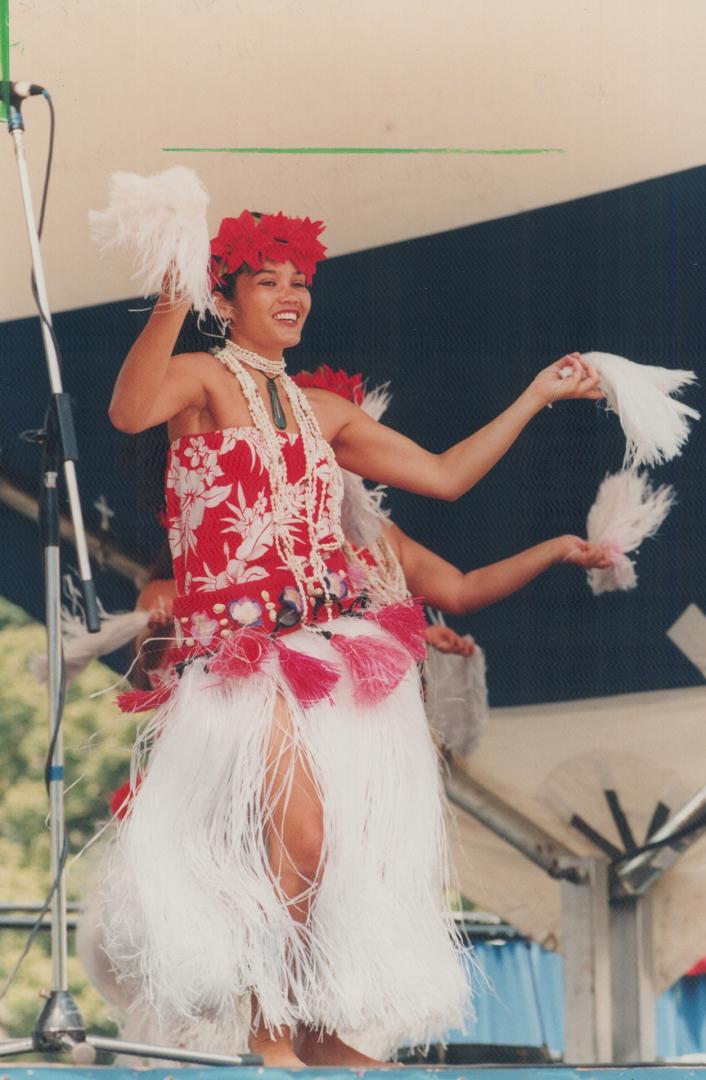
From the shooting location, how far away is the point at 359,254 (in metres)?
3.68

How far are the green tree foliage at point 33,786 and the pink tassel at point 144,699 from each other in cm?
29

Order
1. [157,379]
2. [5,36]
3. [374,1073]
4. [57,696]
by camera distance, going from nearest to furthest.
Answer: [374,1073], [57,696], [157,379], [5,36]

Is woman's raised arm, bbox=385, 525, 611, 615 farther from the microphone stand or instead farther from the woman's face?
the microphone stand

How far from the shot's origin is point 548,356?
3.70 m

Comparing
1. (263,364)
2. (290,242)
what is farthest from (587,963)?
(290,242)

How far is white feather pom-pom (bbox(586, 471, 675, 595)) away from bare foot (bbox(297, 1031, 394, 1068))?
114 centimetres

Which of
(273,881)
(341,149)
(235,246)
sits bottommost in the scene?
(273,881)

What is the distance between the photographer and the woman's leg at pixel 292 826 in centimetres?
311

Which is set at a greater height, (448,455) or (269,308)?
(269,308)

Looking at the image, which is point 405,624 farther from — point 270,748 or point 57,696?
point 57,696

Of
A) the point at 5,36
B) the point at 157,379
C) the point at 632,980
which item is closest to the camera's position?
the point at 157,379

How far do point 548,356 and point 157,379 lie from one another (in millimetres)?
929

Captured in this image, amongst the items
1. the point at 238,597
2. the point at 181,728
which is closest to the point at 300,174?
the point at 238,597

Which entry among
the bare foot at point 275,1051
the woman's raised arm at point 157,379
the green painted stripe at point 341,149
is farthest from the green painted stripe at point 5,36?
the bare foot at point 275,1051
